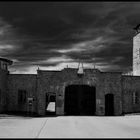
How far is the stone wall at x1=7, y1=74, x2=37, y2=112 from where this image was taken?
94.8 feet

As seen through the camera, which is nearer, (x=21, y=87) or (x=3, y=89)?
(x=3, y=89)

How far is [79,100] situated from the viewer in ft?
96.8

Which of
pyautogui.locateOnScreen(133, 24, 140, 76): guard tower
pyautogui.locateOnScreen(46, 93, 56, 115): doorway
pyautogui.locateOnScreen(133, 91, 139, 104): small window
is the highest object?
pyautogui.locateOnScreen(133, 24, 140, 76): guard tower

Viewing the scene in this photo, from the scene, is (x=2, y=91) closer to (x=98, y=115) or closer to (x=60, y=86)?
(x=60, y=86)

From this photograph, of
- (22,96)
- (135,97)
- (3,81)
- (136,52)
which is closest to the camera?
(3,81)

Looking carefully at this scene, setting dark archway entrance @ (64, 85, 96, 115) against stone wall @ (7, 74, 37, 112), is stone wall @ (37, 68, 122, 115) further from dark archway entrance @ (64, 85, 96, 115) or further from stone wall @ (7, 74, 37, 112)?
dark archway entrance @ (64, 85, 96, 115)

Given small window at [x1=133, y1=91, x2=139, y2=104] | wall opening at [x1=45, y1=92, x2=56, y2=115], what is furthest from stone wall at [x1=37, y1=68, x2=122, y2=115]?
small window at [x1=133, y1=91, x2=139, y2=104]

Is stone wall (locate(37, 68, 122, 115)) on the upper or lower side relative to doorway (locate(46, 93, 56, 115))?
upper

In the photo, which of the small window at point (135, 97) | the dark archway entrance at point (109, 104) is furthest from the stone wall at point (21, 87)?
the small window at point (135, 97)

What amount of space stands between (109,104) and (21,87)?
1075 cm

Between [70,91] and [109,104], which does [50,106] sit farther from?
[109,104]

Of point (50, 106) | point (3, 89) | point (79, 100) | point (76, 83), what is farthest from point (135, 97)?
point (50, 106)

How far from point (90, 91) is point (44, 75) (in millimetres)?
5860

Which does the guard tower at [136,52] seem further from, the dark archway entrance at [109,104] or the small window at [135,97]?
the dark archway entrance at [109,104]
